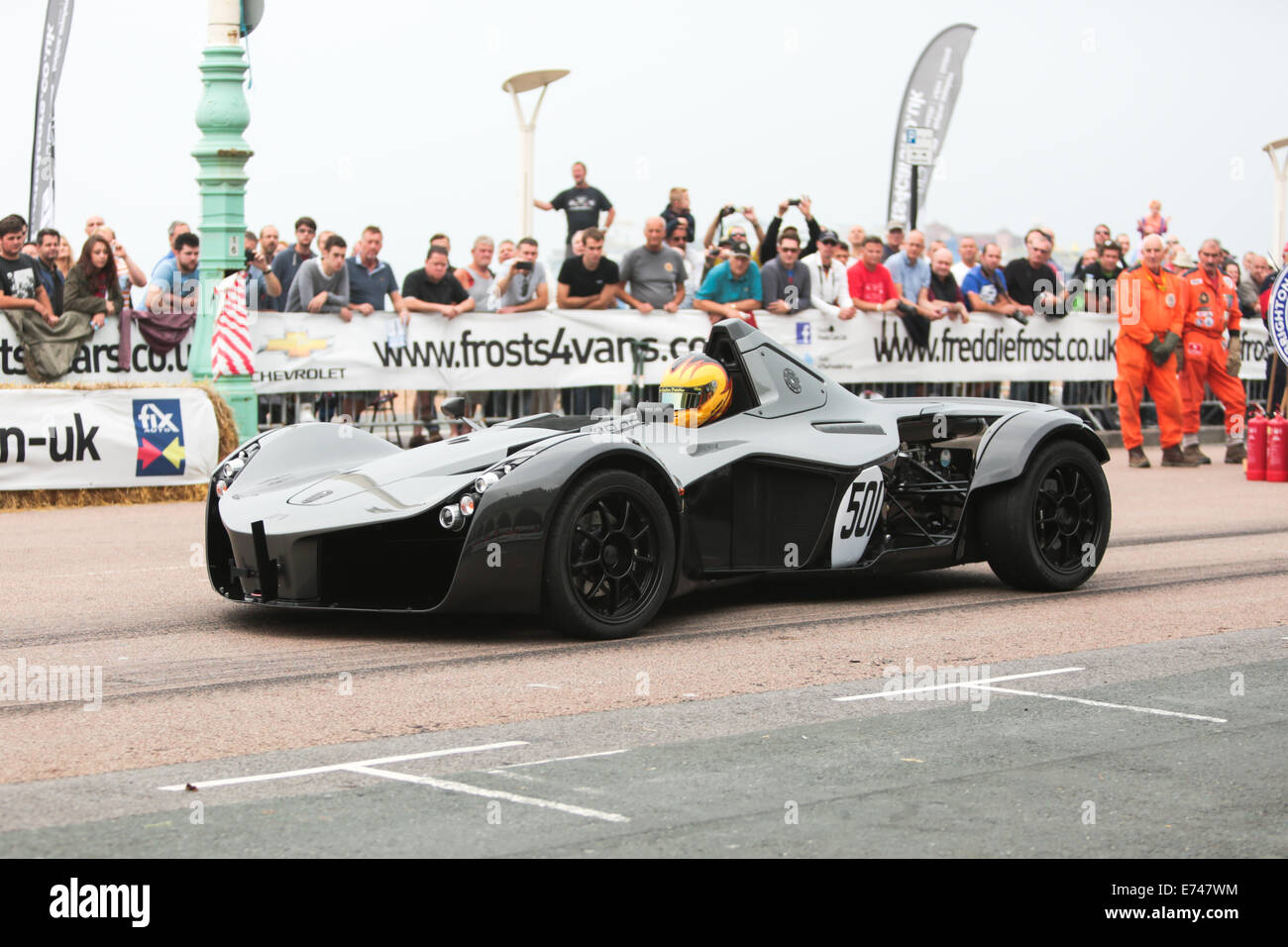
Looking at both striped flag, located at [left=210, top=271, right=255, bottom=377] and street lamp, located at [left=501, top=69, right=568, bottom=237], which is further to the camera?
street lamp, located at [left=501, top=69, right=568, bottom=237]

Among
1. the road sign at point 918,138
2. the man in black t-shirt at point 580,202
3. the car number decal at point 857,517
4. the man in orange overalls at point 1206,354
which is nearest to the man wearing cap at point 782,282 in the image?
the man in black t-shirt at point 580,202

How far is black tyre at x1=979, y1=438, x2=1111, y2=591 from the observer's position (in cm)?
914

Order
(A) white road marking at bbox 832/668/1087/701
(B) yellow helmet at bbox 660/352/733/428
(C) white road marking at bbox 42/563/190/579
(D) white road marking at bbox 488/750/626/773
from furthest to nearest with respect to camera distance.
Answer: (C) white road marking at bbox 42/563/190/579 → (B) yellow helmet at bbox 660/352/733/428 → (A) white road marking at bbox 832/668/1087/701 → (D) white road marking at bbox 488/750/626/773

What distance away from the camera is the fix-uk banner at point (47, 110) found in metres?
19.2

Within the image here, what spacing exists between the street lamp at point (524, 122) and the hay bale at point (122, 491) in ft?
28.6

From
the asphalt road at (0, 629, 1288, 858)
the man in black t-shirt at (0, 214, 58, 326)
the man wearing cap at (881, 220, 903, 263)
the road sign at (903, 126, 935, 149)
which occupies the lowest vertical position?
the asphalt road at (0, 629, 1288, 858)

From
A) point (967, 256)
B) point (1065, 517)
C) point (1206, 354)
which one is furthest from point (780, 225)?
point (1065, 517)

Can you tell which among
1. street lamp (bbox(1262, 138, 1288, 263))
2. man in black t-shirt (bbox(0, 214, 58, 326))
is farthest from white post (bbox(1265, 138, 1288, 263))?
man in black t-shirt (bbox(0, 214, 58, 326))

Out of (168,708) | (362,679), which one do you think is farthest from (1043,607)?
(168,708)

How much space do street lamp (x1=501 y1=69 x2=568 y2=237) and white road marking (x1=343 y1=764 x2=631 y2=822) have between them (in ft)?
58.5

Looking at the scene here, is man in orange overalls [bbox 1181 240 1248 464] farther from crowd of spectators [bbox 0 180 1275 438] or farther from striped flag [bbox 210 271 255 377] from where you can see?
striped flag [bbox 210 271 255 377]

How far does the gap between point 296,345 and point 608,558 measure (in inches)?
343

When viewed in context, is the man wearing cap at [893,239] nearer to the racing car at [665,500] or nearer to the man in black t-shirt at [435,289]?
the man in black t-shirt at [435,289]

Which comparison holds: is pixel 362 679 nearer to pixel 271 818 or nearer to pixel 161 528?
pixel 271 818
